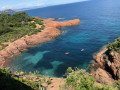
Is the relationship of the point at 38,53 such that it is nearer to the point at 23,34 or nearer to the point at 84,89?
the point at 23,34

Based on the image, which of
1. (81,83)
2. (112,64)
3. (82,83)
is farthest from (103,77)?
(81,83)

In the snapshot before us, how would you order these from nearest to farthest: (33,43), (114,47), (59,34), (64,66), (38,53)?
1. (114,47)
2. (64,66)
3. (38,53)
4. (33,43)
5. (59,34)

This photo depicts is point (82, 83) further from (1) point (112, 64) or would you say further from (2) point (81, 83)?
(1) point (112, 64)

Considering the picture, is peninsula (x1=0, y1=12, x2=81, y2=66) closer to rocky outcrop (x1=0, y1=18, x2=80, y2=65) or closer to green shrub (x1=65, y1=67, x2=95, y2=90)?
rocky outcrop (x1=0, y1=18, x2=80, y2=65)

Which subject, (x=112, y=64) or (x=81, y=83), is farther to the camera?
(x=112, y=64)

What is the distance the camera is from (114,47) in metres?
28.5

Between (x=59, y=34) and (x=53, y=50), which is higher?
(x=59, y=34)

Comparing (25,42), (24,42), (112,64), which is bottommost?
(112,64)

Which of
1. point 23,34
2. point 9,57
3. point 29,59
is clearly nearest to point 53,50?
point 29,59

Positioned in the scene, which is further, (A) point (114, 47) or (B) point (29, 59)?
(B) point (29, 59)

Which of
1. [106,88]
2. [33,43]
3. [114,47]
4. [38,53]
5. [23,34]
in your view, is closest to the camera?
[106,88]

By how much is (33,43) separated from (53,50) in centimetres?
1250

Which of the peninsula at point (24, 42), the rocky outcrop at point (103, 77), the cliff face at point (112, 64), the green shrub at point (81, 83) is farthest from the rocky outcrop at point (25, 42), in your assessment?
the rocky outcrop at point (103, 77)

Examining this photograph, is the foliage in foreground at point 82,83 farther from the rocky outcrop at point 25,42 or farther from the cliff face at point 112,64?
the rocky outcrop at point 25,42
